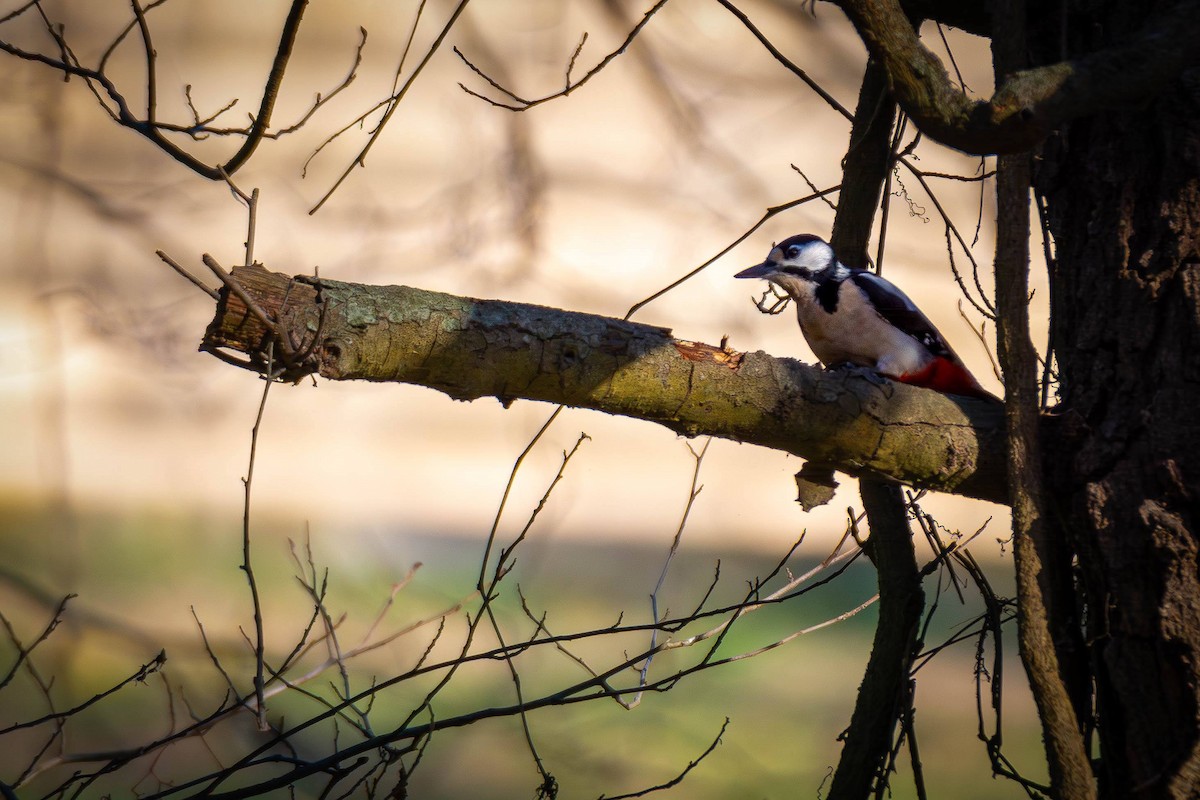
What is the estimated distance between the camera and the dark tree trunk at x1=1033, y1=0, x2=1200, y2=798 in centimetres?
99

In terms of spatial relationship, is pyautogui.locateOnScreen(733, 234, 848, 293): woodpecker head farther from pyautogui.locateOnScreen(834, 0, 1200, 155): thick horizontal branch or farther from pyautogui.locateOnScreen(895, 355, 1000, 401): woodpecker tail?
pyautogui.locateOnScreen(834, 0, 1200, 155): thick horizontal branch

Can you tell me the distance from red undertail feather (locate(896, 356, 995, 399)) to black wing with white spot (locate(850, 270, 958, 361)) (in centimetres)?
4

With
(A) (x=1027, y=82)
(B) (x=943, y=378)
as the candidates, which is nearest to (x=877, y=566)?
(B) (x=943, y=378)

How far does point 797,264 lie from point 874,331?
247 millimetres

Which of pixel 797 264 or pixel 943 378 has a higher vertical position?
pixel 797 264

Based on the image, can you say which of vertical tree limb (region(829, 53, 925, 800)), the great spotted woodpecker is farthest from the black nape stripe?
vertical tree limb (region(829, 53, 925, 800))

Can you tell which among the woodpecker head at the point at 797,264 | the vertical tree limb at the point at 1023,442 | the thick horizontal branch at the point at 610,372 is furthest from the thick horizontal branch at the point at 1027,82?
the woodpecker head at the point at 797,264

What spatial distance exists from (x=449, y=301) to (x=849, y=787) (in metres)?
0.90

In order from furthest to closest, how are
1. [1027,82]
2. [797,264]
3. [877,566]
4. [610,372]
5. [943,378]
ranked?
1. [797,264]
2. [943,378]
3. [877,566]
4. [610,372]
5. [1027,82]

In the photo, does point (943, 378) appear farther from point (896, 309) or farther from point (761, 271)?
point (761, 271)

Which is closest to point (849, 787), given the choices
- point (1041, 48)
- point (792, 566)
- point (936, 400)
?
point (936, 400)

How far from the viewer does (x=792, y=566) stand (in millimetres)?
2600

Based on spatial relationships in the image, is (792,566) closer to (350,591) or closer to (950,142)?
(350,591)

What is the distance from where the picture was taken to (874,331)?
1.62 m
